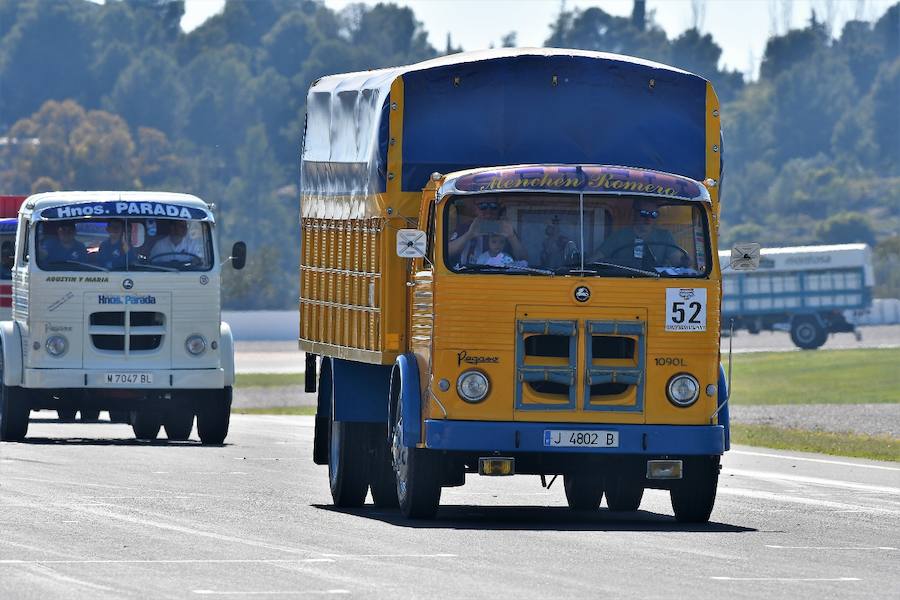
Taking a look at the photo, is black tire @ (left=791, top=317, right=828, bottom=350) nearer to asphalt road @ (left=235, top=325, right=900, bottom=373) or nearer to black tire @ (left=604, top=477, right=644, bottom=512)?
asphalt road @ (left=235, top=325, right=900, bottom=373)

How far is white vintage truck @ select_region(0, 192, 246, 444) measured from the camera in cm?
2798

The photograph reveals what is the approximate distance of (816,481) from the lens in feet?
76.7

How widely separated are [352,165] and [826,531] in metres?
4.87

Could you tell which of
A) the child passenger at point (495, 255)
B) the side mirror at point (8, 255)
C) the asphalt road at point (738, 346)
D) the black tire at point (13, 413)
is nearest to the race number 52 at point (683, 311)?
the child passenger at point (495, 255)

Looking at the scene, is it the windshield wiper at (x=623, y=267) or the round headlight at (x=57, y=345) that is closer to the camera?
the windshield wiper at (x=623, y=267)

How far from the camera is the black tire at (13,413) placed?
28.4 metres

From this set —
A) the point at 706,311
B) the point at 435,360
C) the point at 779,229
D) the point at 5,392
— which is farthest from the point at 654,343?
the point at 779,229

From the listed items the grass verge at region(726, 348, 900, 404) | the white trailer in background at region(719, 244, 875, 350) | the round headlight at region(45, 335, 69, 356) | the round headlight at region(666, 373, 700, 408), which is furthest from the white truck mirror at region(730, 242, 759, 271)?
the white trailer in background at region(719, 244, 875, 350)

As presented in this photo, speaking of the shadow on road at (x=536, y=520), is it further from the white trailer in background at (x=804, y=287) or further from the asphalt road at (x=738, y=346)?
the white trailer in background at (x=804, y=287)

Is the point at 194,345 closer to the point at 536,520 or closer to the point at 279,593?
the point at 536,520

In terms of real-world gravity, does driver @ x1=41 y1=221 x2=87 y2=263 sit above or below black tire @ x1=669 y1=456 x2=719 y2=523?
above

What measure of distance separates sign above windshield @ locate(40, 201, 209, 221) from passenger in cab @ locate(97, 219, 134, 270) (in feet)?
0.50

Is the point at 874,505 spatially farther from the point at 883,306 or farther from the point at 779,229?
the point at 779,229

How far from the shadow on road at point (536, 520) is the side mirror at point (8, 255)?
11735mm
